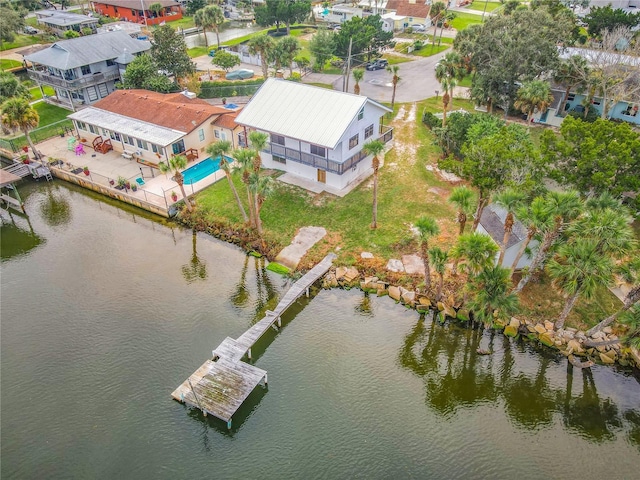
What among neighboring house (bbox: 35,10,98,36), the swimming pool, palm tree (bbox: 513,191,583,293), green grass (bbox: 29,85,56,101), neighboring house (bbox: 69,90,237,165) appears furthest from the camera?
neighboring house (bbox: 35,10,98,36)

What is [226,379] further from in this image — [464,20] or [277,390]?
[464,20]

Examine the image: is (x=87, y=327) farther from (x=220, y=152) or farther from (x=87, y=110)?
(x=87, y=110)

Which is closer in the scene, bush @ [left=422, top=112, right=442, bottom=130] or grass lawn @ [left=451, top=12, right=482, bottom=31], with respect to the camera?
bush @ [left=422, top=112, right=442, bottom=130]

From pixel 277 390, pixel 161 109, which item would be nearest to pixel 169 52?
pixel 161 109

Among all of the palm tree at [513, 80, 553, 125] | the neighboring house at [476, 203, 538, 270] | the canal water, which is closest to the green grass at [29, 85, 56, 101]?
the canal water

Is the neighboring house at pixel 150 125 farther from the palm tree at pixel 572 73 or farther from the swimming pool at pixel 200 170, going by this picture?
the palm tree at pixel 572 73

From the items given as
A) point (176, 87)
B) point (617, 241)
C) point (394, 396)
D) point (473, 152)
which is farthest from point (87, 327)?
point (176, 87)

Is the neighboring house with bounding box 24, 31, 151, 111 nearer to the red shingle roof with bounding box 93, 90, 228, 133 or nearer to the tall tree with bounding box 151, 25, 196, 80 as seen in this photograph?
the tall tree with bounding box 151, 25, 196, 80
